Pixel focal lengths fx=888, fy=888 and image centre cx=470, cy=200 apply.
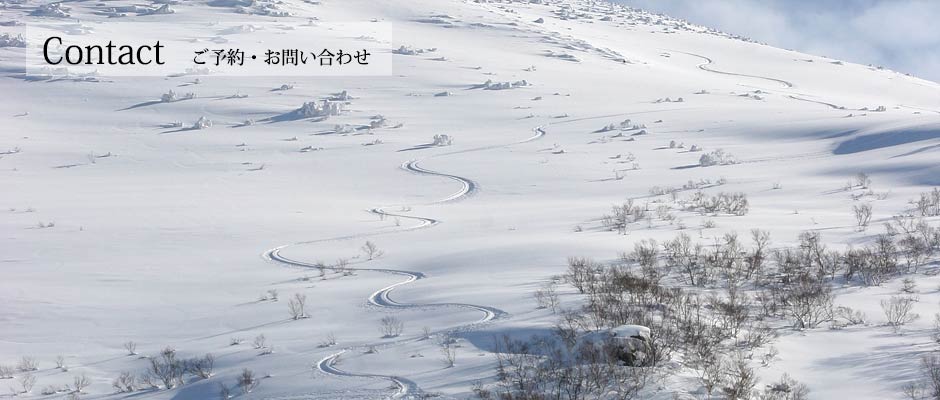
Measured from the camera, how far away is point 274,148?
2908 centimetres

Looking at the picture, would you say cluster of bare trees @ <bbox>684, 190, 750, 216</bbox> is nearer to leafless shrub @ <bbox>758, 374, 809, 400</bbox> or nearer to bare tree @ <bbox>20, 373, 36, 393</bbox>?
leafless shrub @ <bbox>758, 374, 809, 400</bbox>

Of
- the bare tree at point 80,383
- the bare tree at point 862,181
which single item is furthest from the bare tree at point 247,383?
the bare tree at point 862,181

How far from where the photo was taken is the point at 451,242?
15.3 meters

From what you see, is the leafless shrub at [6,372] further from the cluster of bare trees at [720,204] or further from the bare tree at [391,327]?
the cluster of bare trees at [720,204]

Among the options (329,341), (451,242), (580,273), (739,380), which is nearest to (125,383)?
(329,341)

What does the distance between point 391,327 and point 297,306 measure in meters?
2.01

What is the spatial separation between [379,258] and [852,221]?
803 centimetres

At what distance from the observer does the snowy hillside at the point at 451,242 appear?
27.1ft

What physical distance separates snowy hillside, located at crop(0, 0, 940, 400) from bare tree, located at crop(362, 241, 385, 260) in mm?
82

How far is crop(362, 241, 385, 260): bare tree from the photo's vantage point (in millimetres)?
14448

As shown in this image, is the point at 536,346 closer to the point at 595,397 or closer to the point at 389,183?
the point at 595,397

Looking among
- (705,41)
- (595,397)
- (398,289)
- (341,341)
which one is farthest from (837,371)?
(705,41)

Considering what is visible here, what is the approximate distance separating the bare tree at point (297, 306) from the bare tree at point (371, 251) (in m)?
2.83

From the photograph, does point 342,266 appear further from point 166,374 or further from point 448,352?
point 448,352
